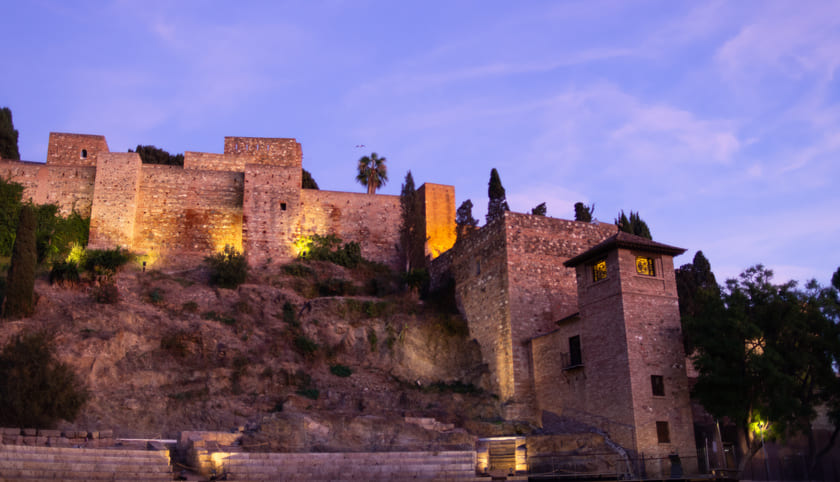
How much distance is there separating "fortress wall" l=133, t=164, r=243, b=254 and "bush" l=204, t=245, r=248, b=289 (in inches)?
101

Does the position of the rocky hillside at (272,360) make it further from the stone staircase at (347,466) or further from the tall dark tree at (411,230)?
the tall dark tree at (411,230)

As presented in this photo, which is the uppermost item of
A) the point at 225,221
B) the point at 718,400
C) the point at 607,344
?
the point at 225,221

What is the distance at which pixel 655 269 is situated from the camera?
23.8m

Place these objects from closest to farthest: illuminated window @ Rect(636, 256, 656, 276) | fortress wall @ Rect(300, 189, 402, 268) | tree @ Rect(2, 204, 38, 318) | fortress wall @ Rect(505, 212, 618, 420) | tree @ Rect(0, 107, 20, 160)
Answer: illuminated window @ Rect(636, 256, 656, 276)
tree @ Rect(2, 204, 38, 318)
fortress wall @ Rect(505, 212, 618, 420)
fortress wall @ Rect(300, 189, 402, 268)
tree @ Rect(0, 107, 20, 160)

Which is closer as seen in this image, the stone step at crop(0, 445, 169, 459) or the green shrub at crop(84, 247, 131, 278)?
the stone step at crop(0, 445, 169, 459)

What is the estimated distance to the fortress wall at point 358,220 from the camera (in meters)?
36.6

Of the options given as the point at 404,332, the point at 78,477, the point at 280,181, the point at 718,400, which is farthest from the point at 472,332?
the point at 78,477

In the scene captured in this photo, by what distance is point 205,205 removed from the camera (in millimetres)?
35812

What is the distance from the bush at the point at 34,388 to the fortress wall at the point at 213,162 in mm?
18070

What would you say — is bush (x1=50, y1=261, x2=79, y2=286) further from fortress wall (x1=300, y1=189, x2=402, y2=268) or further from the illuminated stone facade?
fortress wall (x1=300, y1=189, x2=402, y2=268)

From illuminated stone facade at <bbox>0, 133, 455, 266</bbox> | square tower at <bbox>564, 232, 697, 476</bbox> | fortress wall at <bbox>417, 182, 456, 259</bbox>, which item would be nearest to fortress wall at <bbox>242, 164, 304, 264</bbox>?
illuminated stone facade at <bbox>0, 133, 455, 266</bbox>

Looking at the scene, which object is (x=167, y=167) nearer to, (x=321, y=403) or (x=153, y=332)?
(x=153, y=332)

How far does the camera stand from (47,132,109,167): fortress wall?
121 ft

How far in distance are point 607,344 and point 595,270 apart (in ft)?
8.56
